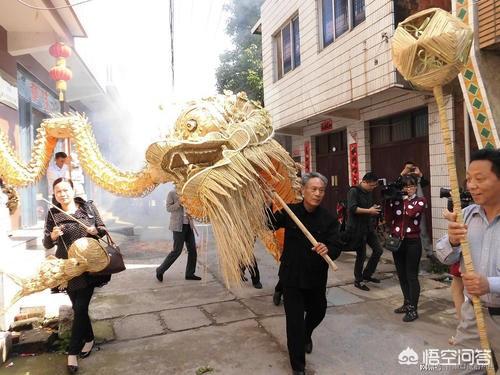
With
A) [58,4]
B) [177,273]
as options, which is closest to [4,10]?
[58,4]

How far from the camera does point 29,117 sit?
24.9ft

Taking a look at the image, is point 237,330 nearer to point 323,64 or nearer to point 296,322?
point 296,322

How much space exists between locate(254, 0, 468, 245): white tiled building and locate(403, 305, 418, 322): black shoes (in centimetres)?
272

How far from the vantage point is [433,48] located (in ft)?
5.96

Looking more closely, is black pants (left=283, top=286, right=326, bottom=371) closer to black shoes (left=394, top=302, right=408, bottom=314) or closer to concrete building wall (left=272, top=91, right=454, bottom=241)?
black shoes (left=394, top=302, right=408, bottom=314)

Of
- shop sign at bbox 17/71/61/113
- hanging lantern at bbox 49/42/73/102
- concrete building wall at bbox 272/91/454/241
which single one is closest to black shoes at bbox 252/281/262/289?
concrete building wall at bbox 272/91/454/241

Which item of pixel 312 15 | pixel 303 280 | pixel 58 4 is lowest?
pixel 303 280

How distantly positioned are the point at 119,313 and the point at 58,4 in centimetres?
501

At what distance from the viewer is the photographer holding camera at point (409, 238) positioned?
12.9ft

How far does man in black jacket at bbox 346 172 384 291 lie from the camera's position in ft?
15.7

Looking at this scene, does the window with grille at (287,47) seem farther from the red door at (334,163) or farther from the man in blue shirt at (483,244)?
the man in blue shirt at (483,244)

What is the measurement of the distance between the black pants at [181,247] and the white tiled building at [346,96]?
382cm

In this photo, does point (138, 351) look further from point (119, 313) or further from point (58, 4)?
point (58, 4)

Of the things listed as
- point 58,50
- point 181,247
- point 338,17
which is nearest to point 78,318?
point 181,247
